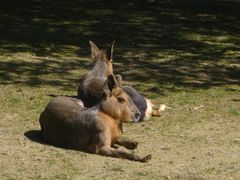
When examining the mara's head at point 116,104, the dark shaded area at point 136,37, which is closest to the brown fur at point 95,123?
the mara's head at point 116,104

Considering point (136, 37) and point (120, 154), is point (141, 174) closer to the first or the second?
point (120, 154)

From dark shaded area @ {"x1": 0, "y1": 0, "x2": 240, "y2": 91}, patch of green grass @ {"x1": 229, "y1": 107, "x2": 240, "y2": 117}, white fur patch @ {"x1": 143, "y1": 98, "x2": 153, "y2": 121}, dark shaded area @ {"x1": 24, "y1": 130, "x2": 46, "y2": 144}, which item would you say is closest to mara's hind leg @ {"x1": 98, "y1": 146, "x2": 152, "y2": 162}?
dark shaded area @ {"x1": 24, "y1": 130, "x2": 46, "y2": 144}

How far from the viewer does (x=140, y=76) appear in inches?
475

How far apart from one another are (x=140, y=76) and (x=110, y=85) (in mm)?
4151

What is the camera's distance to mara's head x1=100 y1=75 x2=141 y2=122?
781cm

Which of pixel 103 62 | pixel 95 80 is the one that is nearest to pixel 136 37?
pixel 103 62

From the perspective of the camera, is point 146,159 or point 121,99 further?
point 121,99

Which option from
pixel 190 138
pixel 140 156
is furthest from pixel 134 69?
pixel 140 156

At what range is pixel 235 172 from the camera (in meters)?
7.21

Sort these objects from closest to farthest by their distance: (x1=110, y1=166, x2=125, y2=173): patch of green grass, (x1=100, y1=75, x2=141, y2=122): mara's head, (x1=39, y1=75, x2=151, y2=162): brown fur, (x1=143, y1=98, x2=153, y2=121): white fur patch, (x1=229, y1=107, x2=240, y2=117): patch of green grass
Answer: (x1=110, y1=166, x2=125, y2=173): patch of green grass < (x1=39, y1=75, x2=151, y2=162): brown fur < (x1=100, y1=75, x2=141, y2=122): mara's head < (x1=143, y1=98, x2=153, y2=121): white fur patch < (x1=229, y1=107, x2=240, y2=117): patch of green grass

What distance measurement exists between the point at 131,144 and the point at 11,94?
3088 mm

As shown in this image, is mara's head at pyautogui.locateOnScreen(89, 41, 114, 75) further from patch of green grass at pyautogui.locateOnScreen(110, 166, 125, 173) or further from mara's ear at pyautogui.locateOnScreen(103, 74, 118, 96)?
patch of green grass at pyautogui.locateOnScreen(110, 166, 125, 173)

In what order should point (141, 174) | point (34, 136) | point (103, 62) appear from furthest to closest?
point (103, 62), point (34, 136), point (141, 174)

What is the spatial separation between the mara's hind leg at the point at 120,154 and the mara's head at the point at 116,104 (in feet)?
1.27
